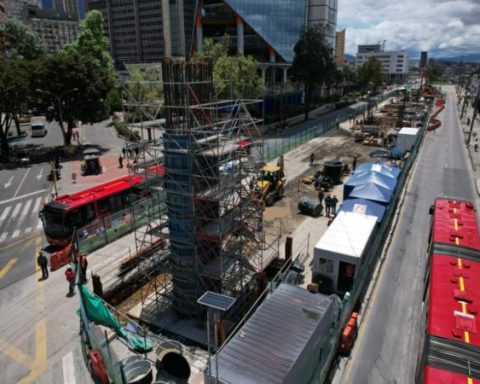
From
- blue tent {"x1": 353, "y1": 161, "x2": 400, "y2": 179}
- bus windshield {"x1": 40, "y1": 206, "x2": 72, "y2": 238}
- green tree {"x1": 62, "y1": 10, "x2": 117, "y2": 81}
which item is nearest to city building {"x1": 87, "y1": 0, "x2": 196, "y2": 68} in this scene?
green tree {"x1": 62, "y1": 10, "x2": 117, "y2": 81}

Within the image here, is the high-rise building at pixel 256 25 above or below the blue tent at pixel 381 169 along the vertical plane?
above

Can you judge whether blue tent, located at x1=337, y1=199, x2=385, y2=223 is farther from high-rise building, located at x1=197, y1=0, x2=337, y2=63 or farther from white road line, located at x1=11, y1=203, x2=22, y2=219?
high-rise building, located at x1=197, y1=0, x2=337, y2=63

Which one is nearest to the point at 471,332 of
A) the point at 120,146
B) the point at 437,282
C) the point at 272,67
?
the point at 437,282

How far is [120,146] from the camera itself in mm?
56531

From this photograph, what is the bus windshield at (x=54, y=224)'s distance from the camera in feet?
76.5

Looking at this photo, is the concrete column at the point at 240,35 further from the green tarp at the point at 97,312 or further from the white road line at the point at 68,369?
the white road line at the point at 68,369

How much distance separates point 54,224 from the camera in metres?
23.4

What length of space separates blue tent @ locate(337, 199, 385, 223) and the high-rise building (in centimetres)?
6080

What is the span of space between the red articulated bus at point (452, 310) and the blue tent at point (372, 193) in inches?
188

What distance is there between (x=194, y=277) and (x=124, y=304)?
16.2 ft

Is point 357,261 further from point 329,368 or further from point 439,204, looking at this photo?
point 439,204

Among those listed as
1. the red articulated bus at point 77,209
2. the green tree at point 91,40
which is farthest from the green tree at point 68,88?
the green tree at point 91,40

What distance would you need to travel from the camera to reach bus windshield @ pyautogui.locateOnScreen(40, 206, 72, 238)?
23.3 m

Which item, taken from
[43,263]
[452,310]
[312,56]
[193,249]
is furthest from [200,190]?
[312,56]
